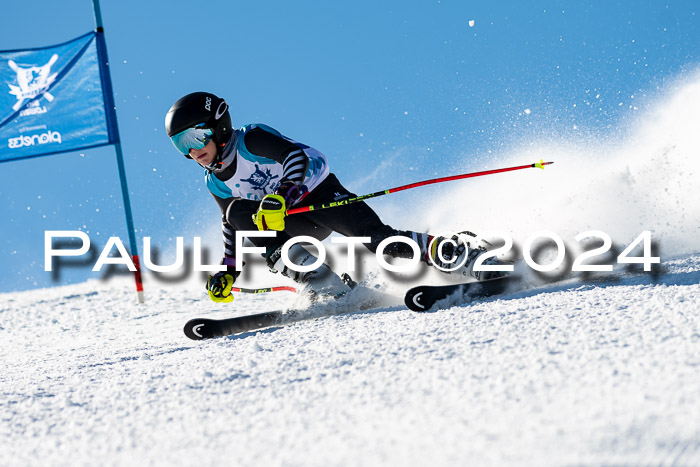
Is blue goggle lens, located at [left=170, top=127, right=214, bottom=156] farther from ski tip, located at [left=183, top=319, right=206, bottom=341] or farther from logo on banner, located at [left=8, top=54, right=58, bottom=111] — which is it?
logo on banner, located at [left=8, top=54, right=58, bottom=111]

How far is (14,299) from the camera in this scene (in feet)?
26.6

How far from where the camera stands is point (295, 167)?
3.56 meters

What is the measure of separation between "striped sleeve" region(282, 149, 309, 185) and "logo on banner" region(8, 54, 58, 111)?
16.8ft

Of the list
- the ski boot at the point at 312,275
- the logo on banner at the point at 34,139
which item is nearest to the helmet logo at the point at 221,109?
the ski boot at the point at 312,275

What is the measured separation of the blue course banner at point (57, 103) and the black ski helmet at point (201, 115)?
4129 mm

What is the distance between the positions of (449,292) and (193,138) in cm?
167

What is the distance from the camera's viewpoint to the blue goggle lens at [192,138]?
354cm

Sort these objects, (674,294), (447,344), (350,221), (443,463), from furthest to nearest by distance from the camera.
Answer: (350,221)
(674,294)
(447,344)
(443,463)

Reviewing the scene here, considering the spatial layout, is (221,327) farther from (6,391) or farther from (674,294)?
(674,294)

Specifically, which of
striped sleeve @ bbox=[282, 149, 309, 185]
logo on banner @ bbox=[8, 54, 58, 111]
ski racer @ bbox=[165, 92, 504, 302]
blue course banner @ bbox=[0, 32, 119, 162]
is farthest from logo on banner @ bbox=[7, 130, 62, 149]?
striped sleeve @ bbox=[282, 149, 309, 185]

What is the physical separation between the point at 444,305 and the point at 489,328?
708 millimetres

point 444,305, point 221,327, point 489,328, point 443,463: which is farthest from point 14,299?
point 443,463

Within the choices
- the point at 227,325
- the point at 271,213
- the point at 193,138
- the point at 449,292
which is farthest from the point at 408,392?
the point at 193,138

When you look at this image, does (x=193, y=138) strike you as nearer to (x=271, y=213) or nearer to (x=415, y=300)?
(x=271, y=213)
